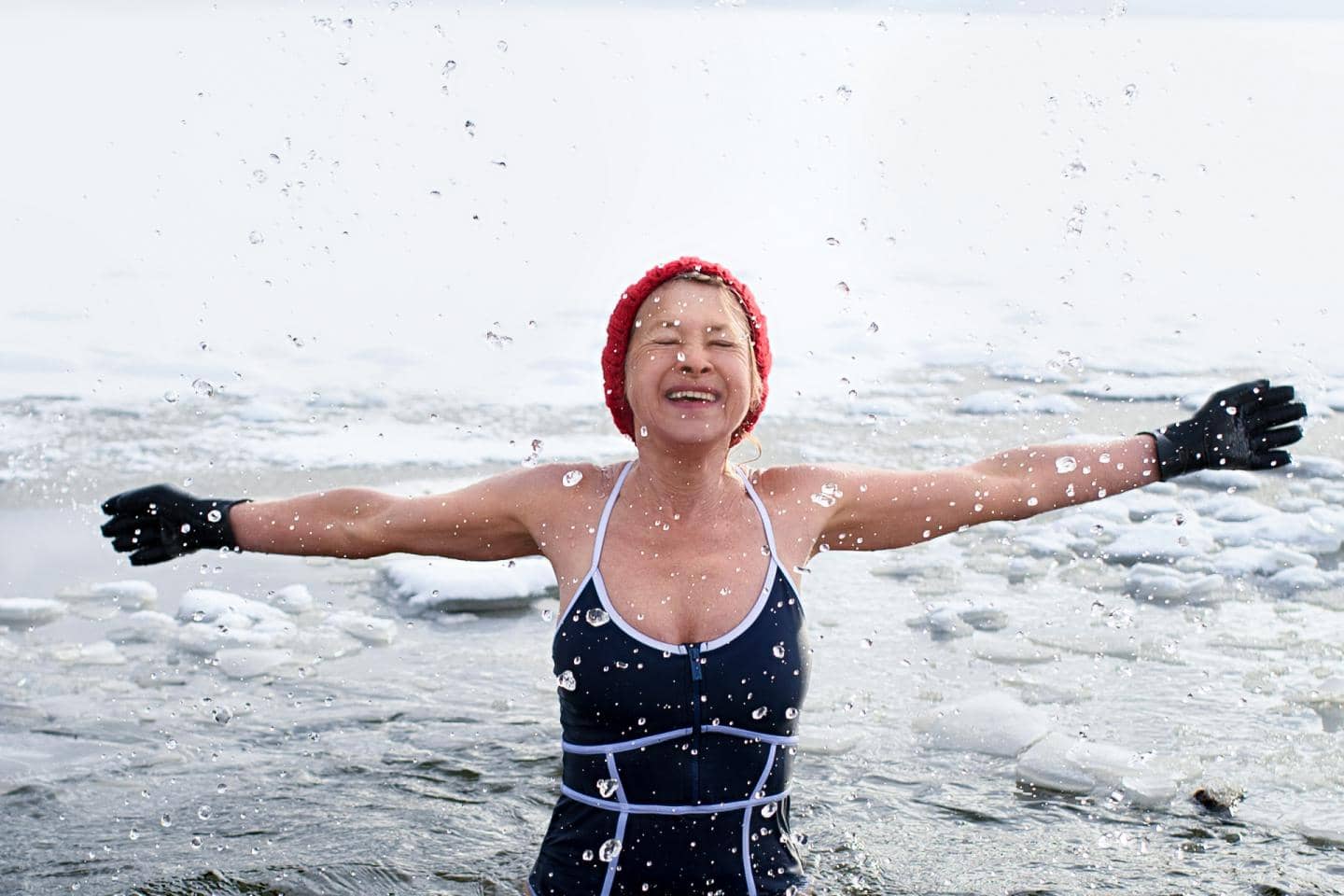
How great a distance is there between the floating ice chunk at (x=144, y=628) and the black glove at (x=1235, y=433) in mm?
3407

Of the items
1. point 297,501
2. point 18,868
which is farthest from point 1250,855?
point 18,868

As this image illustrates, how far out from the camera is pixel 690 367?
263 cm

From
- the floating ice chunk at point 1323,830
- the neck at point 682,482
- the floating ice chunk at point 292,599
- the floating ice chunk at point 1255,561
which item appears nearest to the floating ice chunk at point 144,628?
the floating ice chunk at point 292,599

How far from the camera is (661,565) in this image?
8.98 ft

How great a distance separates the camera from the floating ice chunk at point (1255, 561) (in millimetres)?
5543

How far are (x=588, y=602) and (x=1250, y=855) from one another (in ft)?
6.06

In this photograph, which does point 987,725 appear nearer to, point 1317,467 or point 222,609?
point 222,609

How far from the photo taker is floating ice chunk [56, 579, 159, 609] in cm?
520

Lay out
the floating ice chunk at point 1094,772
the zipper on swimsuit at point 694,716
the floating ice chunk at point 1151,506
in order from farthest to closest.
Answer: the floating ice chunk at point 1151,506 → the floating ice chunk at point 1094,772 → the zipper on swimsuit at point 694,716

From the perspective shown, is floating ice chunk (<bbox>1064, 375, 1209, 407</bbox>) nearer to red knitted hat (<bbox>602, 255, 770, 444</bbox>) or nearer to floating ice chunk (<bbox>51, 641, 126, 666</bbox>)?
floating ice chunk (<bbox>51, 641, 126, 666</bbox>)

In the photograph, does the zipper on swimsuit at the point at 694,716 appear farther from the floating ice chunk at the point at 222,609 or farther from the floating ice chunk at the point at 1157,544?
the floating ice chunk at the point at 1157,544

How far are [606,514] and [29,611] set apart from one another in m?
3.13

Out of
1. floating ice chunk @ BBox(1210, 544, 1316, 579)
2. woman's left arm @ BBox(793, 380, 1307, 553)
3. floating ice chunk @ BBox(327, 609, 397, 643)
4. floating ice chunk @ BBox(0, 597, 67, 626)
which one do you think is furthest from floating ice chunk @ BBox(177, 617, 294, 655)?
floating ice chunk @ BBox(1210, 544, 1316, 579)

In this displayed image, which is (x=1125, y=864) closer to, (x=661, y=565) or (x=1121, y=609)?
(x=661, y=565)
